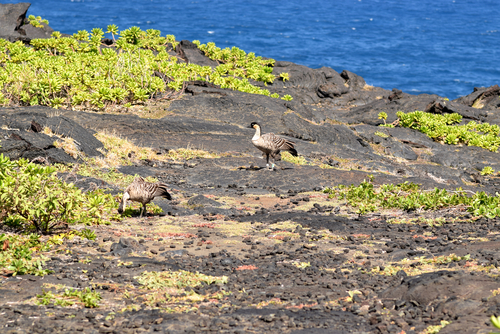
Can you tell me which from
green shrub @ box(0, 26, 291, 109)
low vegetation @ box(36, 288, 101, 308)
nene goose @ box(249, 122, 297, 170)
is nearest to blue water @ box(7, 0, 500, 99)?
green shrub @ box(0, 26, 291, 109)

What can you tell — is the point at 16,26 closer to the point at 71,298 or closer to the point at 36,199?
the point at 36,199

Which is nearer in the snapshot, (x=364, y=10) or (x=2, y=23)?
(x=2, y=23)

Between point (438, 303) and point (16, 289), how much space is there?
554 cm

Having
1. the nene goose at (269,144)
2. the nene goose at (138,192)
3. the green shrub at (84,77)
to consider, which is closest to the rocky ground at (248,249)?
the nene goose at (138,192)

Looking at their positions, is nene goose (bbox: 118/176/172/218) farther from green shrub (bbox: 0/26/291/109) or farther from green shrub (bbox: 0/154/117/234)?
green shrub (bbox: 0/26/291/109)

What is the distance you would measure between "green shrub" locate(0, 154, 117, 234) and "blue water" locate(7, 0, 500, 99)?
6412cm

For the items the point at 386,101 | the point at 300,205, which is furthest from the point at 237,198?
the point at 386,101

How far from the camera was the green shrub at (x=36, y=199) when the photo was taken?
939 cm

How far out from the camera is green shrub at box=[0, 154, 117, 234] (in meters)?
9.39

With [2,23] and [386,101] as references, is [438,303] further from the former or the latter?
[2,23]

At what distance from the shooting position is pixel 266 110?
1052 inches

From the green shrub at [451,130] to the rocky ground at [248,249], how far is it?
Result: 4.22m

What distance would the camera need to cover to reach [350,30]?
11256 cm

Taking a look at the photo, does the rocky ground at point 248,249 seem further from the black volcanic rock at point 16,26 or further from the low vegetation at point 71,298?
the black volcanic rock at point 16,26
